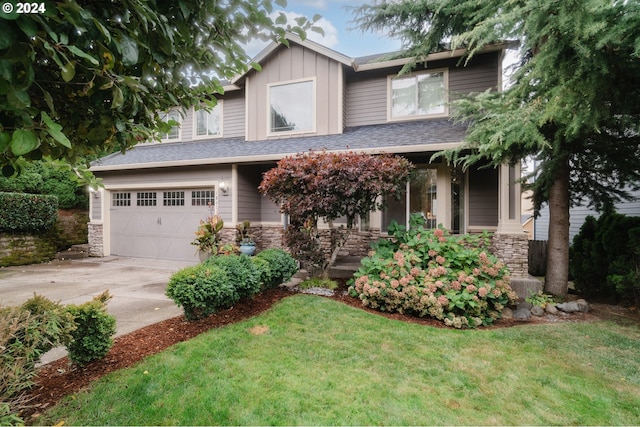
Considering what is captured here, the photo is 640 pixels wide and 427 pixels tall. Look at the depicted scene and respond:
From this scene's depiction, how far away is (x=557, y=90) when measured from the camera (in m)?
4.03

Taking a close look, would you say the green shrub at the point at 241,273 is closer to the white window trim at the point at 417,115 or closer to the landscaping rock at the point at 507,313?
the landscaping rock at the point at 507,313

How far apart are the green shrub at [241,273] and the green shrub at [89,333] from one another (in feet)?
5.24

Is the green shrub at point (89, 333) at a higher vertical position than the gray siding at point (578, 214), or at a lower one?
lower

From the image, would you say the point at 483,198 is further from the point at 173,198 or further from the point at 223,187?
the point at 173,198

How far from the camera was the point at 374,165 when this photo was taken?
564cm

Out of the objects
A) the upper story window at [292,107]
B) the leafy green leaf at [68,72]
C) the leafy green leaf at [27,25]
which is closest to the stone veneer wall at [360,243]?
the upper story window at [292,107]

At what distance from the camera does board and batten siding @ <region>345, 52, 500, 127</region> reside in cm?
808

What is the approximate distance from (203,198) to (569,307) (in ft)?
29.9

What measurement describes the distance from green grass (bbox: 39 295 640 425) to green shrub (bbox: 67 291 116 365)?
13.6 inches

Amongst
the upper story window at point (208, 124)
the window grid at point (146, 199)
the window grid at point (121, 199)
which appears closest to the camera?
the window grid at point (146, 199)

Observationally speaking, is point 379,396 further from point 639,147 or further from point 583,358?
point 639,147

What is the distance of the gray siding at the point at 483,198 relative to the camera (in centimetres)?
762

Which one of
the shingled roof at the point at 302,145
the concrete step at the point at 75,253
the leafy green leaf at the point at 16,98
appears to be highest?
the shingled roof at the point at 302,145

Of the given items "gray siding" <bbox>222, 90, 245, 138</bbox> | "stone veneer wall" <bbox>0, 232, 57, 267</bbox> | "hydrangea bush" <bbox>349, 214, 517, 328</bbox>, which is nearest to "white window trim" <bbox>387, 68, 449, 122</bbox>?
"hydrangea bush" <bbox>349, 214, 517, 328</bbox>
